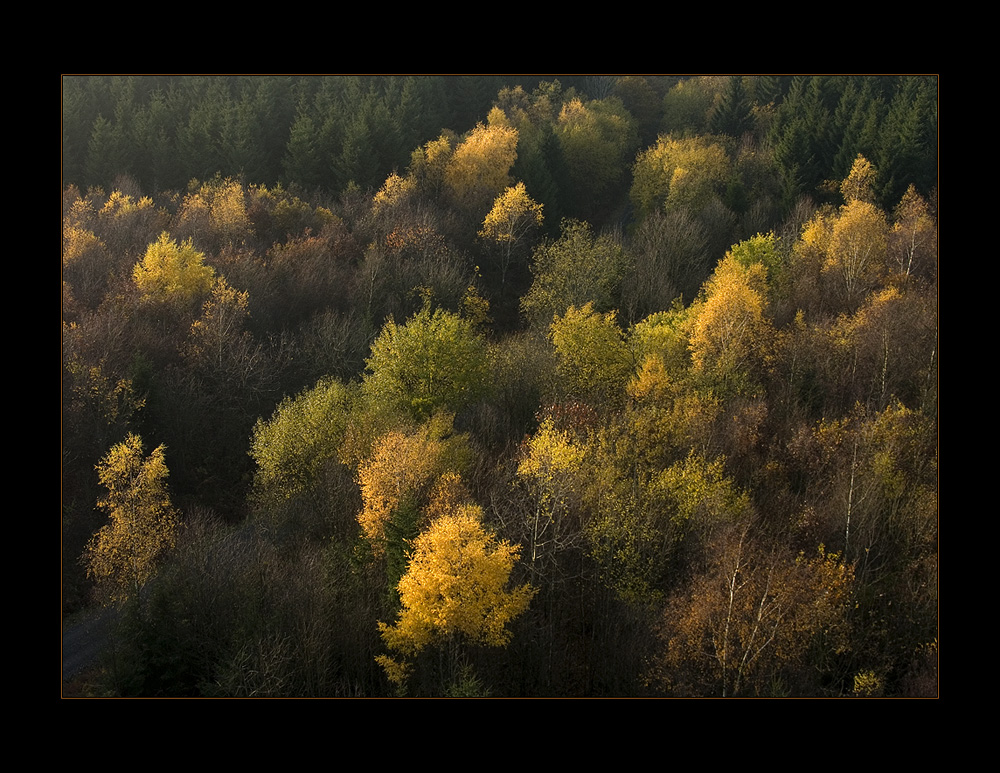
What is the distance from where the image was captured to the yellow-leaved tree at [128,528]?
3409 cm

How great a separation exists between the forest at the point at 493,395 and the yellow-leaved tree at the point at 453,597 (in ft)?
0.45

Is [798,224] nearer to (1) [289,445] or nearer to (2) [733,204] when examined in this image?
(2) [733,204]

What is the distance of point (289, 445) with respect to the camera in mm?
39469

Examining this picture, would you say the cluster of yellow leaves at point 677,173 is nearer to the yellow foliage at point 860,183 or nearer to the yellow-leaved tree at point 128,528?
the yellow foliage at point 860,183

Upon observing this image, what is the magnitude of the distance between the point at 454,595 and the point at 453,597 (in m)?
0.08

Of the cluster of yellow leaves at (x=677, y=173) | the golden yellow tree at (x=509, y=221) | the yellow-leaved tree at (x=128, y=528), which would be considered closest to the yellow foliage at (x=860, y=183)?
the cluster of yellow leaves at (x=677, y=173)

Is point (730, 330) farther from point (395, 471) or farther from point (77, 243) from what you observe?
point (77, 243)

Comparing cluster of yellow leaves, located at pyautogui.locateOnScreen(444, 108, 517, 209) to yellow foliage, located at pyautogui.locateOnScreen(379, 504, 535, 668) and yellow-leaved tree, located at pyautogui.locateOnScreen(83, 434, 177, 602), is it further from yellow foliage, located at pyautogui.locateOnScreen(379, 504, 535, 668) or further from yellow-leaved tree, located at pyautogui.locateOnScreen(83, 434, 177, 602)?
yellow foliage, located at pyautogui.locateOnScreen(379, 504, 535, 668)

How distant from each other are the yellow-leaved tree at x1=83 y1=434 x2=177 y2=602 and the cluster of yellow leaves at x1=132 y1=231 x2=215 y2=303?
17.5m

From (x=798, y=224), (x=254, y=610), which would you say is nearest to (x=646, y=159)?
(x=798, y=224)

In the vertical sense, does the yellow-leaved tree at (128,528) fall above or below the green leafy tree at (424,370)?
below

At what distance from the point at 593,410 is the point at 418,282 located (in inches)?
985

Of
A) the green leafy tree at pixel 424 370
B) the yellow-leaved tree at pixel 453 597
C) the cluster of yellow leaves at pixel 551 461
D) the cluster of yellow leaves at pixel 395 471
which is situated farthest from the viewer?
the green leafy tree at pixel 424 370

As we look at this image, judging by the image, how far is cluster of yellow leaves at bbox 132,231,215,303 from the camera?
53312mm
